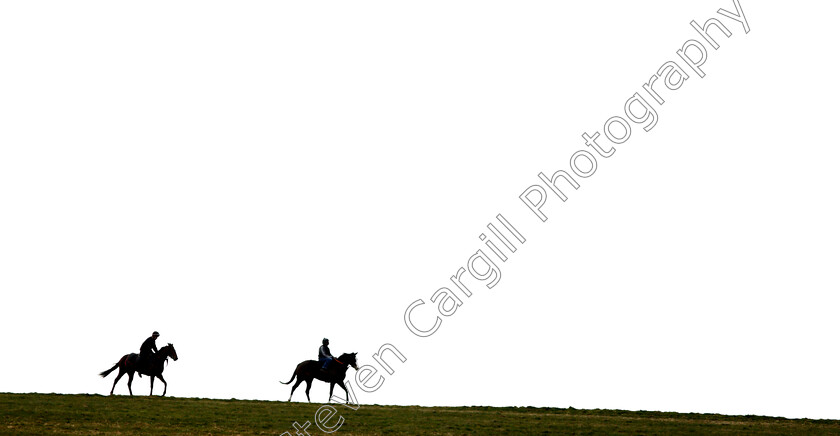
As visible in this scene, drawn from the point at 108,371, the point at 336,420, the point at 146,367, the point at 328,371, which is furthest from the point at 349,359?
the point at 108,371

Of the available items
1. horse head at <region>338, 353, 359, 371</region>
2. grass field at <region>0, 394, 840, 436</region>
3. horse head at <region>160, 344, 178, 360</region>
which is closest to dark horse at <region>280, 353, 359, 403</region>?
horse head at <region>338, 353, 359, 371</region>

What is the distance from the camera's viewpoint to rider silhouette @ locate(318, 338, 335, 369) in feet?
106

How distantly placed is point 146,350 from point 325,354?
21.8ft

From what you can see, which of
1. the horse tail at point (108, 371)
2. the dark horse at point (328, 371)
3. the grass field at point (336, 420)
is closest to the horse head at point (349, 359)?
the dark horse at point (328, 371)

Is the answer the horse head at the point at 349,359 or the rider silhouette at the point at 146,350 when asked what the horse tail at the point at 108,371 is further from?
the horse head at the point at 349,359

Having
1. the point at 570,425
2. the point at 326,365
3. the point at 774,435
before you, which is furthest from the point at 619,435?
the point at 326,365

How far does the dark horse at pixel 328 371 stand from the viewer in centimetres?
3212

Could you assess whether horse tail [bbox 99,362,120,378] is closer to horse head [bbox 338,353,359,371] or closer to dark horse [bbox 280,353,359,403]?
dark horse [bbox 280,353,359,403]

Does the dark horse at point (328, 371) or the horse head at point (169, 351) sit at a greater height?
the horse head at point (169, 351)

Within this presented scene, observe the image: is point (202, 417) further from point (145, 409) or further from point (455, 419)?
point (455, 419)

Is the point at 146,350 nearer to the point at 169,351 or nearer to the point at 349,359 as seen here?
the point at 169,351

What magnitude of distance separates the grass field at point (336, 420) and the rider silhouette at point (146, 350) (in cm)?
Result: 213

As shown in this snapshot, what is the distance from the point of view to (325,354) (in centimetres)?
3241

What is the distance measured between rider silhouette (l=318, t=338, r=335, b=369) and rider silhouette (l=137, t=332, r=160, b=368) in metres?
6.16
